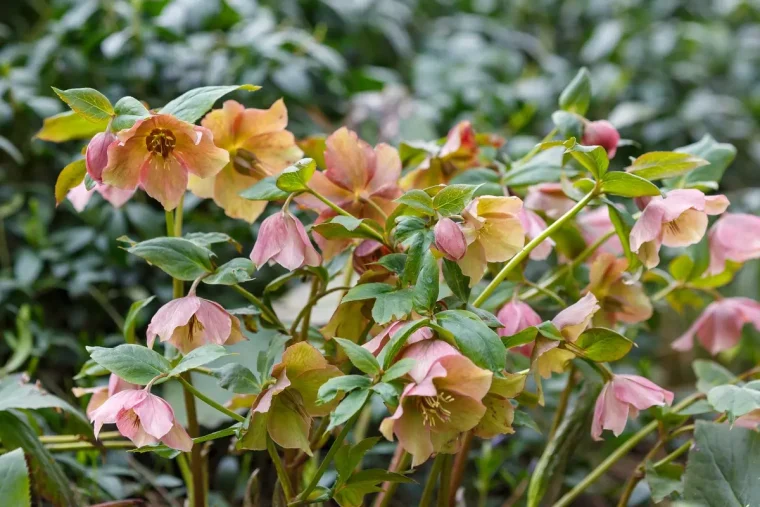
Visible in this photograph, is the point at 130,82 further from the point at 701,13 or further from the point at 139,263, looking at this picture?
the point at 701,13

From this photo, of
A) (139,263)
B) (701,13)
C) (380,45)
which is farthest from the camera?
(701,13)

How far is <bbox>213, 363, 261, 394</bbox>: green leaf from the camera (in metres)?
0.52

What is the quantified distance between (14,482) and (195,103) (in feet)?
1.01

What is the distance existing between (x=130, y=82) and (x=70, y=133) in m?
0.51

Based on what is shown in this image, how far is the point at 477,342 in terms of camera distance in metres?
0.49

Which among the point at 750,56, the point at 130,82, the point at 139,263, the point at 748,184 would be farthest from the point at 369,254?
the point at 750,56

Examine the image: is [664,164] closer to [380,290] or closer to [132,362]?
[380,290]

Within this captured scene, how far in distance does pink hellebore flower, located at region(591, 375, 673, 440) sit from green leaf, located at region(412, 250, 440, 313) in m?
0.17

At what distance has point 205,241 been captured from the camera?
59 cm

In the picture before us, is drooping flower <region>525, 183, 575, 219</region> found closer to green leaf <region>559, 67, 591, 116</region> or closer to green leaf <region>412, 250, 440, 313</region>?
green leaf <region>559, 67, 591, 116</region>

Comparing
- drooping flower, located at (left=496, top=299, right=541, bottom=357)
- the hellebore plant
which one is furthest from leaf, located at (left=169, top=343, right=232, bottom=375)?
drooping flower, located at (left=496, top=299, right=541, bottom=357)

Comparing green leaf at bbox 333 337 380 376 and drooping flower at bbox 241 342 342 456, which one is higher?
green leaf at bbox 333 337 380 376

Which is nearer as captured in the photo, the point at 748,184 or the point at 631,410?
the point at 631,410

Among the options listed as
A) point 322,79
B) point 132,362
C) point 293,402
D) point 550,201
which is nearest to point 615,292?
point 550,201
